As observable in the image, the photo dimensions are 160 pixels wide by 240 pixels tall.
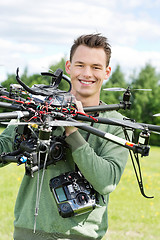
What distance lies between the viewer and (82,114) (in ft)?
9.98

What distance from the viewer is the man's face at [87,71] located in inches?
147

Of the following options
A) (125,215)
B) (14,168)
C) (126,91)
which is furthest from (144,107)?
(126,91)

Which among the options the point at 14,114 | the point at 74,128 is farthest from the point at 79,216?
the point at 14,114

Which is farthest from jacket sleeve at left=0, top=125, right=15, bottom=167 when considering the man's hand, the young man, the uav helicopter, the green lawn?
the green lawn

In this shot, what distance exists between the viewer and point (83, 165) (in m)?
3.16

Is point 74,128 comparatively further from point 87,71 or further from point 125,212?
point 125,212

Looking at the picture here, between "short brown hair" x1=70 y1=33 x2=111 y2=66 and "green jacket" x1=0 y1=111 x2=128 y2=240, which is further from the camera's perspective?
"short brown hair" x1=70 y1=33 x2=111 y2=66

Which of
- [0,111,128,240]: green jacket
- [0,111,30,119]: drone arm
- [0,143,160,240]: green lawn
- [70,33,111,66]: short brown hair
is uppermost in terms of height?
[70,33,111,66]: short brown hair

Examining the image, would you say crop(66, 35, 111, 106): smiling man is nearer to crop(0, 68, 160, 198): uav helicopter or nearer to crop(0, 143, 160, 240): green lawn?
crop(0, 68, 160, 198): uav helicopter

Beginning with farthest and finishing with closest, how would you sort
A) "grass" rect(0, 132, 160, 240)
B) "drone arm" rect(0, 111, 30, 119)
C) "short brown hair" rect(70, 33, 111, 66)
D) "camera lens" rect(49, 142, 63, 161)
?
1. "grass" rect(0, 132, 160, 240)
2. "short brown hair" rect(70, 33, 111, 66)
3. "camera lens" rect(49, 142, 63, 161)
4. "drone arm" rect(0, 111, 30, 119)

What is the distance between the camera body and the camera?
3.20 metres

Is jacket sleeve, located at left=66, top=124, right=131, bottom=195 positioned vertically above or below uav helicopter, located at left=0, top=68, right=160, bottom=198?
below

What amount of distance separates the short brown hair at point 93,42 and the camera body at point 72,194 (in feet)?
5.01

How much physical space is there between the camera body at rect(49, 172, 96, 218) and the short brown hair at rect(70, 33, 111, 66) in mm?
1528
